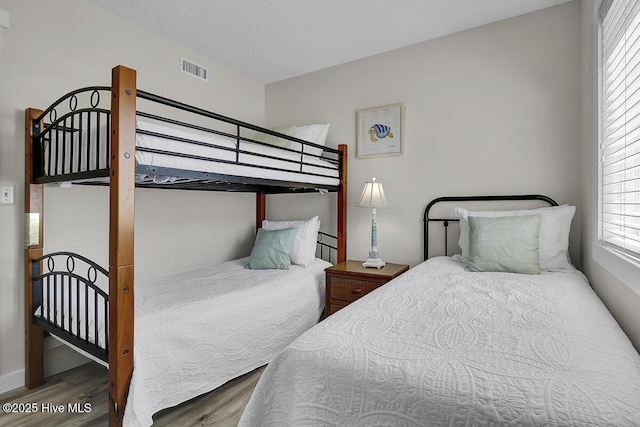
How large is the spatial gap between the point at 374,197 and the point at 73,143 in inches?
77.3

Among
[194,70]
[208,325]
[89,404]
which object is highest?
[194,70]

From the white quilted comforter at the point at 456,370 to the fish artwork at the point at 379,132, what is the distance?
1.90m

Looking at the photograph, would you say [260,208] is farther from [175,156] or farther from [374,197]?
[175,156]

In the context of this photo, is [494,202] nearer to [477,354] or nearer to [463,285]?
[463,285]

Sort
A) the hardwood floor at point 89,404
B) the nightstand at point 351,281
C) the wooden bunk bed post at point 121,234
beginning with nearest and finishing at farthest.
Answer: the wooden bunk bed post at point 121,234
the hardwood floor at point 89,404
the nightstand at point 351,281

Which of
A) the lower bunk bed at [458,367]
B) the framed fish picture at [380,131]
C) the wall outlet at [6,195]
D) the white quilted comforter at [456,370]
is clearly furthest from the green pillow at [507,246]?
the wall outlet at [6,195]

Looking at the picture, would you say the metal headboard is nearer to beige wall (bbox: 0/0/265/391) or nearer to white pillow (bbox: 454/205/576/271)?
white pillow (bbox: 454/205/576/271)

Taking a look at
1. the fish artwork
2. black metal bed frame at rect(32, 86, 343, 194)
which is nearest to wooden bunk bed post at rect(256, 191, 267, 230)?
black metal bed frame at rect(32, 86, 343, 194)

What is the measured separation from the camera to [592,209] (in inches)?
72.6

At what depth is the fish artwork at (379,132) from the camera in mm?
2973

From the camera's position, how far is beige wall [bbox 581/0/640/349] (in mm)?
1265

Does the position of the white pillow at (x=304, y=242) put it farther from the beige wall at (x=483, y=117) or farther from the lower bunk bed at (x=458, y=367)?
the lower bunk bed at (x=458, y=367)

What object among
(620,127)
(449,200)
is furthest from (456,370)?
(449,200)

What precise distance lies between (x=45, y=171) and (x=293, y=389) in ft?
6.39
